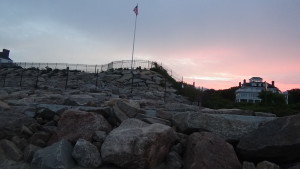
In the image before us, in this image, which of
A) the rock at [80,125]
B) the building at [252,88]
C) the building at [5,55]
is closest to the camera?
the rock at [80,125]

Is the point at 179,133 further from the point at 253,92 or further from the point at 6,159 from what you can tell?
the point at 253,92

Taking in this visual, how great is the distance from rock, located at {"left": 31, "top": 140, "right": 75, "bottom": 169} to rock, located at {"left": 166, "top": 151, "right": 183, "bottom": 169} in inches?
65.3

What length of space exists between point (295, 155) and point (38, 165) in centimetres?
430

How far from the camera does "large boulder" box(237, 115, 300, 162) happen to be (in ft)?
17.2

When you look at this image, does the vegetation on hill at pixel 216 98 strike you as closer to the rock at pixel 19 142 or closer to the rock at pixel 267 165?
the rock at pixel 19 142

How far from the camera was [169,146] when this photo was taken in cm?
598

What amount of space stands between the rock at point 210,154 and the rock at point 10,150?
125 inches

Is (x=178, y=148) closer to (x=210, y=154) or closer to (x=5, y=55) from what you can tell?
(x=210, y=154)

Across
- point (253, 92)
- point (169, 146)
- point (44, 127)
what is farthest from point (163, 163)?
point (253, 92)

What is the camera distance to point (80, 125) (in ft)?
21.5

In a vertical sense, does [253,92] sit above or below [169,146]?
above

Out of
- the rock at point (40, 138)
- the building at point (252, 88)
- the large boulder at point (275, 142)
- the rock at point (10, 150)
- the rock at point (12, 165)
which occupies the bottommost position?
the rock at point (12, 165)

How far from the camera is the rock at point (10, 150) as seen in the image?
6.24 m

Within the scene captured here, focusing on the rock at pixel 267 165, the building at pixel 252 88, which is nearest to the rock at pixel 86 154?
the rock at pixel 267 165
